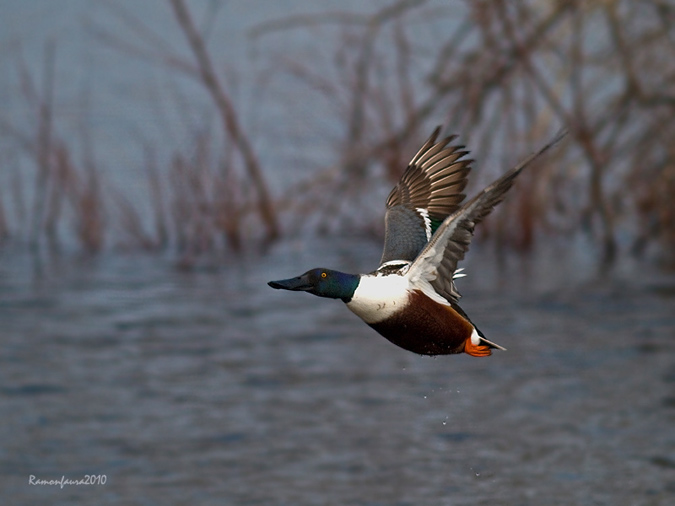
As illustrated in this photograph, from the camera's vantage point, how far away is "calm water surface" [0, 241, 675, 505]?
305 inches

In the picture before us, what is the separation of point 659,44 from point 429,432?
505 cm

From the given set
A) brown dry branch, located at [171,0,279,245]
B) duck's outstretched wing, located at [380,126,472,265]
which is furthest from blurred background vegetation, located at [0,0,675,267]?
duck's outstretched wing, located at [380,126,472,265]

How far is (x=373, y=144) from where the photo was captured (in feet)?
38.0

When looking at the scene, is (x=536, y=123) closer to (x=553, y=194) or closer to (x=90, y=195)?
(x=553, y=194)

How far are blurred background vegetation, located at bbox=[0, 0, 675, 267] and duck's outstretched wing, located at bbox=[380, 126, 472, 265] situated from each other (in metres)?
4.55

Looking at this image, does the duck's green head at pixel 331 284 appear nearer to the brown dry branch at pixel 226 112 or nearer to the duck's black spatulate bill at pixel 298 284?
the duck's black spatulate bill at pixel 298 284

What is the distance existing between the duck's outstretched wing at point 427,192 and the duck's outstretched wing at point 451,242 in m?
0.54

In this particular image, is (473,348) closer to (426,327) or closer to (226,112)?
(426,327)

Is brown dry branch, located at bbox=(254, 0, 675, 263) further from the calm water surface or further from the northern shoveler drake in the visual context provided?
the northern shoveler drake

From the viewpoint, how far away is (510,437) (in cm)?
867

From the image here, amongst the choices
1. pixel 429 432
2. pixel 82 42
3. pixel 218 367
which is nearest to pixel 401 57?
pixel 218 367

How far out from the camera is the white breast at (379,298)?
3.50m

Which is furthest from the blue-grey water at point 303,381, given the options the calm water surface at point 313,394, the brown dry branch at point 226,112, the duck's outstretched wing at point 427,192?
the duck's outstretched wing at point 427,192

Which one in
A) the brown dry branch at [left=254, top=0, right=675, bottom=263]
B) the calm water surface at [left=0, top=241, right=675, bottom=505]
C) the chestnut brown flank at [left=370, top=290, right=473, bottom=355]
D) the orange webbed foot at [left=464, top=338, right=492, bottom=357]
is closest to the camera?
the chestnut brown flank at [left=370, top=290, right=473, bottom=355]
